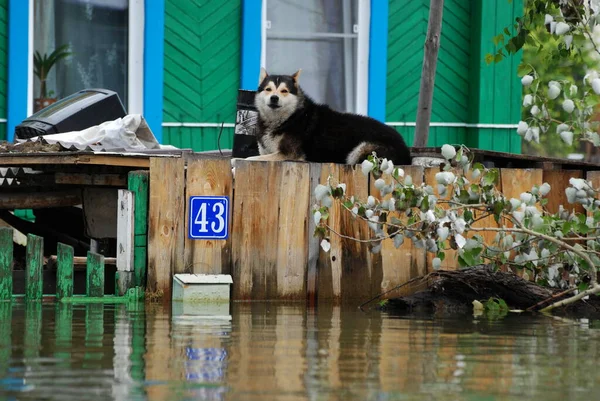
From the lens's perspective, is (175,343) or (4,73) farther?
(4,73)

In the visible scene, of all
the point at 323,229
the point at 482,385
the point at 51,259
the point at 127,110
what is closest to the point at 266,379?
the point at 482,385

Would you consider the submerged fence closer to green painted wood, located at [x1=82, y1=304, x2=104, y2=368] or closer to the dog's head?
green painted wood, located at [x1=82, y1=304, x2=104, y2=368]

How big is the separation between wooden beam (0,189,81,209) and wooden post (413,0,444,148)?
391 cm

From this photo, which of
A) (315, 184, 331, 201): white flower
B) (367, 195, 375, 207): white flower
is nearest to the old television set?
(315, 184, 331, 201): white flower

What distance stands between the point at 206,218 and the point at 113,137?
2.01 metres

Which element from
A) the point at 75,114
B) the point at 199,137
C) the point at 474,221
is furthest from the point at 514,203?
the point at 199,137

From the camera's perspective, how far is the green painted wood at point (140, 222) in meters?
10.6

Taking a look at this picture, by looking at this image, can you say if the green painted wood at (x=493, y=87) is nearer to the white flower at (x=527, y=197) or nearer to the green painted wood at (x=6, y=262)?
the white flower at (x=527, y=197)

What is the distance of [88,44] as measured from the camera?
50.0 ft

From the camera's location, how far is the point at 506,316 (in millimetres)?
10016

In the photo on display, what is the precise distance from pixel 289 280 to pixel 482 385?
4.54 meters

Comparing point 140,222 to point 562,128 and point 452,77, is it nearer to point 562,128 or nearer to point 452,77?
point 562,128

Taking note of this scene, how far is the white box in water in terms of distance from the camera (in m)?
10.2

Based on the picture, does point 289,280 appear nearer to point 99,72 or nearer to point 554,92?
point 554,92
